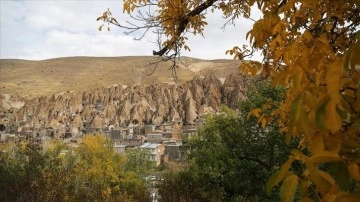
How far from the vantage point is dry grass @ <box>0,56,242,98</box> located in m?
128

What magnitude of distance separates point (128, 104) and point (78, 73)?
4894 cm

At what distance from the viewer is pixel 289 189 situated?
3.41ft

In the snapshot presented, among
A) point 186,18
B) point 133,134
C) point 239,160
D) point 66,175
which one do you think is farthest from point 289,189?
point 133,134

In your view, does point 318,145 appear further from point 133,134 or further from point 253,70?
point 133,134

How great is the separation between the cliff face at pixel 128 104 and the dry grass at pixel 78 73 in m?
6.61

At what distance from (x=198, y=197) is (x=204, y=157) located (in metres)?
1.65

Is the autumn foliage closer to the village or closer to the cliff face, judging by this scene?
the village

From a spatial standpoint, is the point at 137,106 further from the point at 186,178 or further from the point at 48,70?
the point at 186,178

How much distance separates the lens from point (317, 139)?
1.16 meters

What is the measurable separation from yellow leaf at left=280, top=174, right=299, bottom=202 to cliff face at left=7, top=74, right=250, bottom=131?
303 ft

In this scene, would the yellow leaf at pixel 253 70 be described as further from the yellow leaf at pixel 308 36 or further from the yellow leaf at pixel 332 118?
the yellow leaf at pixel 332 118

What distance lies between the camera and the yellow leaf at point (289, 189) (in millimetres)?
1027

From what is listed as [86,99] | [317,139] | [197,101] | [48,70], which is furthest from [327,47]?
[48,70]

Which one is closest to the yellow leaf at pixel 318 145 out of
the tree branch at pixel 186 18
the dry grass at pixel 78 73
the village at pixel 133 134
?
the tree branch at pixel 186 18
